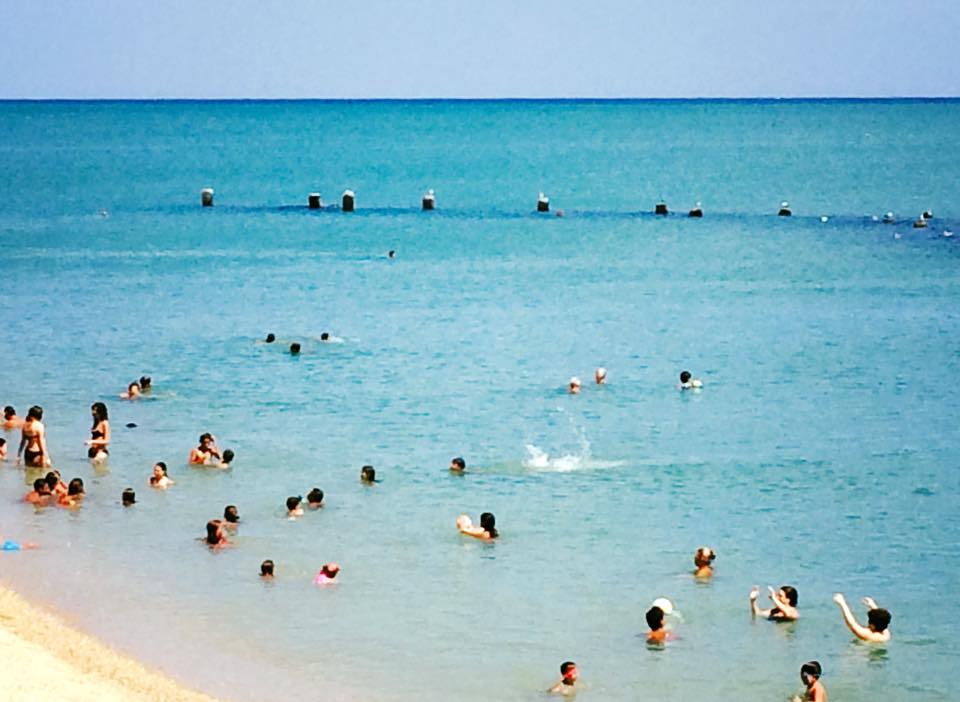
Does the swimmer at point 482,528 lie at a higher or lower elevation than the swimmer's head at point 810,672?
higher

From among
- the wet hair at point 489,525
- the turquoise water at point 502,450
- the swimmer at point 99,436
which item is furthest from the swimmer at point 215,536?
the swimmer at point 99,436

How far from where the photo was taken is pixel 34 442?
102 ft

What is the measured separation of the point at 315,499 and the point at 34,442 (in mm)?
5701

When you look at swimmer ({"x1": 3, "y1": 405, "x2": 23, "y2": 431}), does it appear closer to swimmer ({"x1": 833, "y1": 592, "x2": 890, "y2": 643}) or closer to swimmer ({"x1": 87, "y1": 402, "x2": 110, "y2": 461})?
swimmer ({"x1": 87, "y1": 402, "x2": 110, "y2": 461})

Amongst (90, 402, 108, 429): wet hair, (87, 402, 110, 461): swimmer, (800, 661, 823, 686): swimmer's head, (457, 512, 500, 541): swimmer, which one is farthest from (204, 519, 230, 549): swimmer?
(800, 661, 823, 686): swimmer's head

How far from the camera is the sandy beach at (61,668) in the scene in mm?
18339

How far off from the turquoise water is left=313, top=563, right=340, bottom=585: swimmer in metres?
0.27

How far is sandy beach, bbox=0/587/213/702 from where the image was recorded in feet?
60.2

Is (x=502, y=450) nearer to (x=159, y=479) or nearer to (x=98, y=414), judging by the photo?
(x=159, y=479)

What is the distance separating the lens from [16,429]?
113 feet

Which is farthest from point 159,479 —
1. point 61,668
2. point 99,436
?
point 61,668

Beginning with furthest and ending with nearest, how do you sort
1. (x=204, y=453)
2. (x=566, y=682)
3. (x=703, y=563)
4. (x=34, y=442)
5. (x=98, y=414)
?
(x=98, y=414) < (x=204, y=453) < (x=34, y=442) < (x=703, y=563) < (x=566, y=682)

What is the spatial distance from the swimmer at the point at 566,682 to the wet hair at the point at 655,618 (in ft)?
6.16

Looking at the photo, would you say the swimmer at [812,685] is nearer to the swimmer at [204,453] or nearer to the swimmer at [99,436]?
the swimmer at [204,453]
